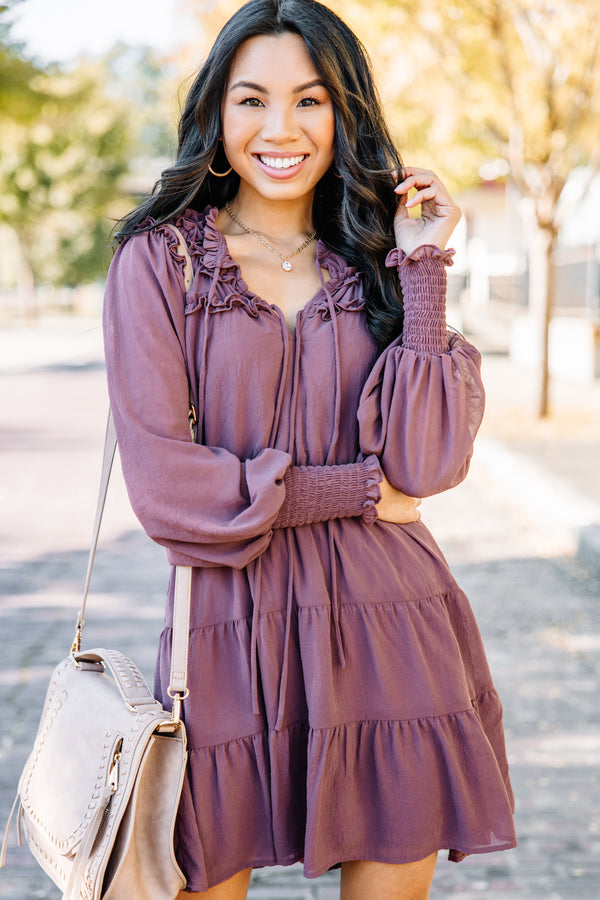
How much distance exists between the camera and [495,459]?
31.9 ft

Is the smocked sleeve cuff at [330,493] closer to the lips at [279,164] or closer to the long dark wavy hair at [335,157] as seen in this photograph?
the long dark wavy hair at [335,157]

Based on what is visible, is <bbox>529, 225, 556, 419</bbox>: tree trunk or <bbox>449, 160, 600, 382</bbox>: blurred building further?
<bbox>449, 160, 600, 382</bbox>: blurred building

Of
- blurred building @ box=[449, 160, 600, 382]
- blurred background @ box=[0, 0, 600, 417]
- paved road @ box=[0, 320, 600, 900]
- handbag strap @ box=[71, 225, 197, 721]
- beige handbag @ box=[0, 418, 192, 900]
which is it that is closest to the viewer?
beige handbag @ box=[0, 418, 192, 900]

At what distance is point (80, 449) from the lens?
35.6 feet

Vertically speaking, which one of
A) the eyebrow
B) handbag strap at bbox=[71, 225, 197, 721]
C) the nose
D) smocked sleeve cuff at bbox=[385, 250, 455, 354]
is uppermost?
the eyebrow

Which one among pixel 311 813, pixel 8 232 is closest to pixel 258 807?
pixel 311 813

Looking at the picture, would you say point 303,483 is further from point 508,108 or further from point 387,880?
point 508,108

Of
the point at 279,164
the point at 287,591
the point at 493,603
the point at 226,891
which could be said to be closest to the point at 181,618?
the point at 287,591

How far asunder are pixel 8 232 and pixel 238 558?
44218 mm

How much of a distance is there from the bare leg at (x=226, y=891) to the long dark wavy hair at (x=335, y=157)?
1118 mm

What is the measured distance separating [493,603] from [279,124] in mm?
4141

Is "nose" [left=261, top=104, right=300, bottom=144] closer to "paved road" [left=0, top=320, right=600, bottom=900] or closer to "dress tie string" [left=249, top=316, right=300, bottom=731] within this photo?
"dress tie string" [left=249, top=316, right=300, bottom=731]

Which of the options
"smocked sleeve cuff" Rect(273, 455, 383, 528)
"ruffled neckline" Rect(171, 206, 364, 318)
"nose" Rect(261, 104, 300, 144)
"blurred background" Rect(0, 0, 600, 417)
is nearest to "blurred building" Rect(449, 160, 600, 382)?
"blurred background" Rect(0, 0, 600, 417)

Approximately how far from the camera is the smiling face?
2000 millimetres
